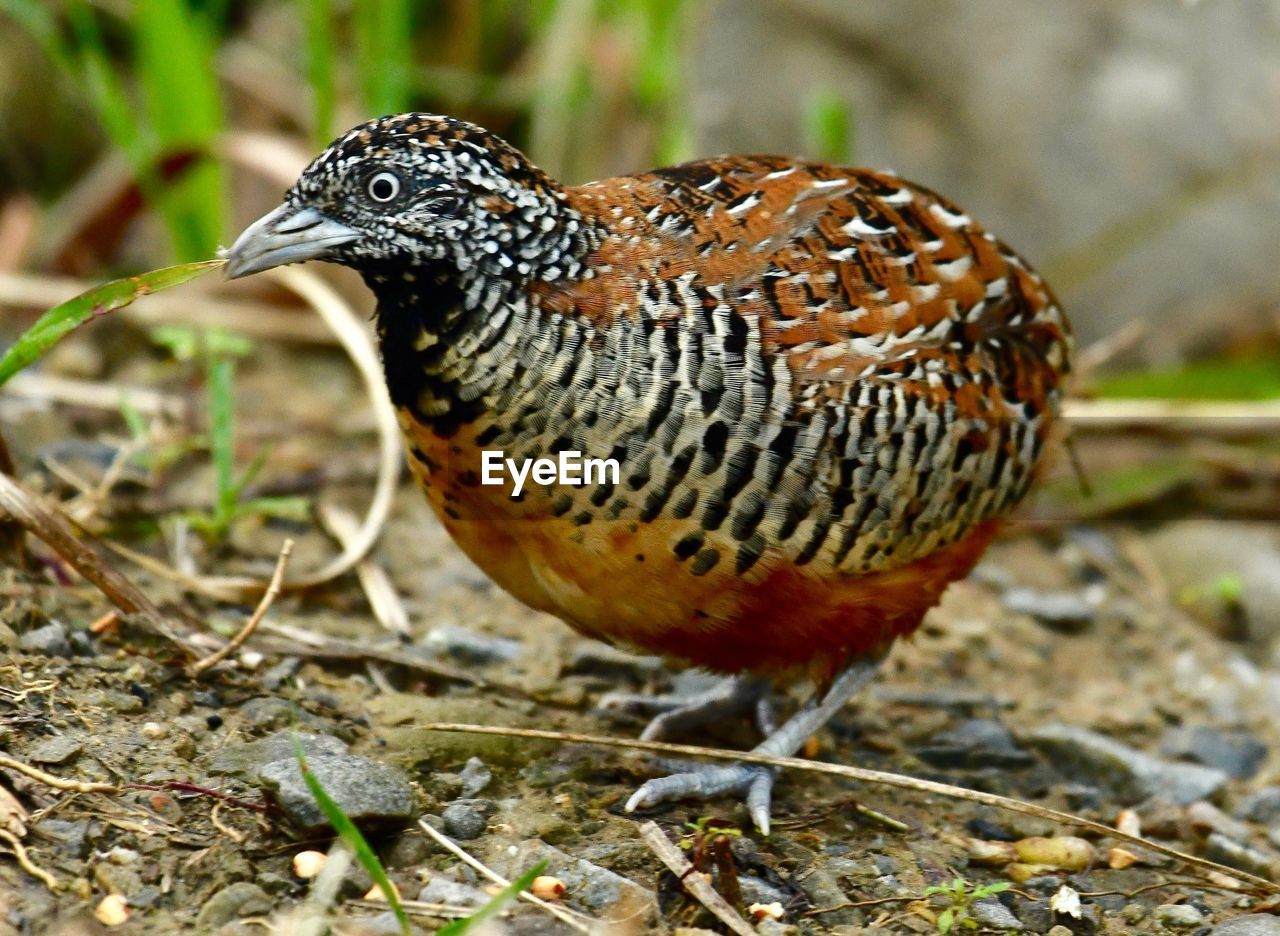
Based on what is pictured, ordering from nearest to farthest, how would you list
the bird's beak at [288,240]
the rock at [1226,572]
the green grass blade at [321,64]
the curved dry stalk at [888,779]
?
the bird's beak at [288,240]
the curved dry stalk at [888,779]
the rock at [1226,572]
the green grass blade at [321,64]

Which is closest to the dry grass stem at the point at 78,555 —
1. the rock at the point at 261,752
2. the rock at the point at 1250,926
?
the rock at the point at 261,752

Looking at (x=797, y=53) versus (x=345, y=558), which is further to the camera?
(x=797, y=53)

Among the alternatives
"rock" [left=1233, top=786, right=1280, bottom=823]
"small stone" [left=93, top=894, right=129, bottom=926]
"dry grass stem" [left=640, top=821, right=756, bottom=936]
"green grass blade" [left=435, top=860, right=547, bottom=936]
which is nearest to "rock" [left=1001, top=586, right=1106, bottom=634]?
"rock" [left=1233, top=786, right=1280, bottom=823]

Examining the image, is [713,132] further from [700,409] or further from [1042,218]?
[700,409]

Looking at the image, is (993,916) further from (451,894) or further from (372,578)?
(372,578)

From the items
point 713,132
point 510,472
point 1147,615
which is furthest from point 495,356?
point 713,132

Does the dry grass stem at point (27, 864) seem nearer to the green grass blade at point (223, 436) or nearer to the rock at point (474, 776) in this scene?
the rock at point (474, 776)
